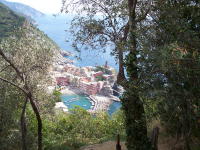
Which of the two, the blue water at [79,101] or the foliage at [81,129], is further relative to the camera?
the blue water at [79,101]

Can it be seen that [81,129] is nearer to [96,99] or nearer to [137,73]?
[137,73]

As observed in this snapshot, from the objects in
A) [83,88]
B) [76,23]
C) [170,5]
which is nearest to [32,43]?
[76,23]

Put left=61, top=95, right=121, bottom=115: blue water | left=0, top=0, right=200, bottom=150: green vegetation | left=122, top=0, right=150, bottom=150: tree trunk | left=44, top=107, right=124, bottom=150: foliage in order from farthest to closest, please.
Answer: left=61, top=95, right=121, bottom=115: blue water
left=44, top=107, right=124, bottom=150: foliage
left=122, top=0, right=150, bottom=150: tree trunk
left=0, top=0, right=200, bottom=150: green vegetation

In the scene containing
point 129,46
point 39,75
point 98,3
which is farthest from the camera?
point 39,75

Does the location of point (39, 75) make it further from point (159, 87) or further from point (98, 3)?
point (159, 87)

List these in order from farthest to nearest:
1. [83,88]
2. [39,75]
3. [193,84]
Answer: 1. [83,88]
2. [39,75]
3. [193,84]

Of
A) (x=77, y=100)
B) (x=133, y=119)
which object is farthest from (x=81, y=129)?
(x=77, y=100)

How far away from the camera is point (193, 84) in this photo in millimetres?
4137

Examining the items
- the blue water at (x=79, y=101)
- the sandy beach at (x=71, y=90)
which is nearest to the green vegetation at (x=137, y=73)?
the blue water at (x=79, y=101)

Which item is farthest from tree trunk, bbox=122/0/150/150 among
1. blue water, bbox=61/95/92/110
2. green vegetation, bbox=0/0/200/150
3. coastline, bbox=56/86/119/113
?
blue water, bbox=61/95/92/110

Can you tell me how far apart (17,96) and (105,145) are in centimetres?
420

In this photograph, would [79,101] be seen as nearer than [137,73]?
No

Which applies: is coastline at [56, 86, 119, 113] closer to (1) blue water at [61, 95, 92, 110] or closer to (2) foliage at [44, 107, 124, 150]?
(1) blue water at [61, 95, 92, 110]

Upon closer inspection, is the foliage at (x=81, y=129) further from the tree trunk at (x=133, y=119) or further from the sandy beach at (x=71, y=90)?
the sandy beach at (x=71, y=90)
